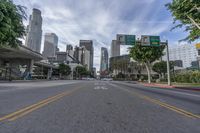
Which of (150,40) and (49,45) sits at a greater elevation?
(49,45)

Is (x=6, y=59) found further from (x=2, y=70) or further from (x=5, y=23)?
(x=5, y=23)

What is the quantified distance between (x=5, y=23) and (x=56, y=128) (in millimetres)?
9075

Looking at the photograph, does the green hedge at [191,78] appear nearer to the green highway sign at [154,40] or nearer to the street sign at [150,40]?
the green highway sign at [154,40]

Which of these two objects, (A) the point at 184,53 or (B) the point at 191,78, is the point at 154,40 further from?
(A) the point at 184,53

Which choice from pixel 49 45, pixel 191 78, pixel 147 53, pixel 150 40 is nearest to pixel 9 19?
pixel 150 40

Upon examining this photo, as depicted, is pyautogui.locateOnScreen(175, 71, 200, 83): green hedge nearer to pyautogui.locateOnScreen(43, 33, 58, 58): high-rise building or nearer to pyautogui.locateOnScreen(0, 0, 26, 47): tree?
pyautogui.locateOnScreen(0, 0, 26, 47): tree

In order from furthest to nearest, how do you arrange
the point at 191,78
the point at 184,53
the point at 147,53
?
the point at 184,53, the point at 191,78, the point at 147,53

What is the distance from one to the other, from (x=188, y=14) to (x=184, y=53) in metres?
135

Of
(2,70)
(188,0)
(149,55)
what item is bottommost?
(2,70)

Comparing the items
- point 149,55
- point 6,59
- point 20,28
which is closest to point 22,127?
→ point 20,28

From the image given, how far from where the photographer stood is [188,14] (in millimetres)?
16000

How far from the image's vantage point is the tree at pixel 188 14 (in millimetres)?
14484

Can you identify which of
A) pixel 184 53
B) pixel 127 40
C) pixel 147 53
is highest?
pixel 184 53

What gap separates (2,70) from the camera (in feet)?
159
